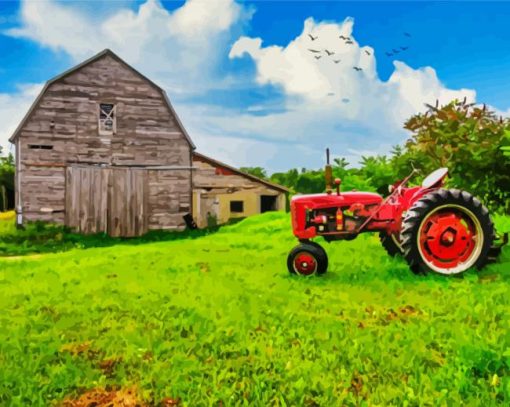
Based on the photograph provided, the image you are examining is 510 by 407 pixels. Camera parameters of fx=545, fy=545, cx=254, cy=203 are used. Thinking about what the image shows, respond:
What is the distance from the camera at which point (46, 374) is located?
3994 millimetres

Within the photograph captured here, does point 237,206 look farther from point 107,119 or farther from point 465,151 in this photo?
point 465,151

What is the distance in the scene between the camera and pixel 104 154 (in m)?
20.8

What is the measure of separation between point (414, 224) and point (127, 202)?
15.6 metres

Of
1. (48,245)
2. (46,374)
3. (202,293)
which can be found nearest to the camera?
(46,374)

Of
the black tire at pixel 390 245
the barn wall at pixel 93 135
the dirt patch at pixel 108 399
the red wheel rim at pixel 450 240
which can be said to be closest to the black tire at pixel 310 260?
the red wheel rim at pixel 450 240

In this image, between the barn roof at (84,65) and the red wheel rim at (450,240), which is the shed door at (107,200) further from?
the red wheel rim at (450,240)

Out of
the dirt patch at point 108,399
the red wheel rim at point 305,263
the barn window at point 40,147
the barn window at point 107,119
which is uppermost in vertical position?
the barn window at point 107,119

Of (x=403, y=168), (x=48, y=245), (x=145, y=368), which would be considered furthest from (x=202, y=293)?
(x=403, y=168)

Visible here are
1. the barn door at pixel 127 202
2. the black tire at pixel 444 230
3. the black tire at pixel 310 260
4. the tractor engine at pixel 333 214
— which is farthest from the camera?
the barn door at pixel 127 202

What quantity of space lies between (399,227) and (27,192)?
15821 millimetres

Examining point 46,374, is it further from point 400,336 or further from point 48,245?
point 48,245

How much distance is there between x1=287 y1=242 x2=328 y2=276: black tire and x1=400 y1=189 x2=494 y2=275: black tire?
3.77 ft

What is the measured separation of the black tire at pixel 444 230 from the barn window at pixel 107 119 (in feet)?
52.0

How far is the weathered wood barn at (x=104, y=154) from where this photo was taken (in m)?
20.1
